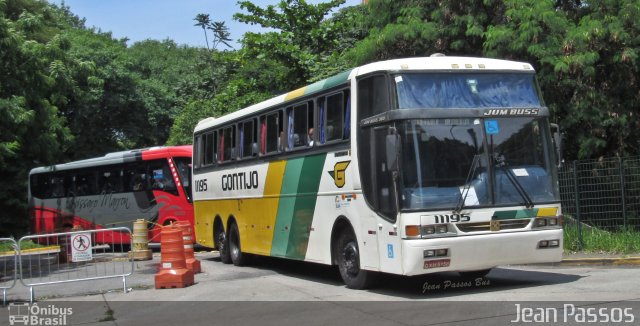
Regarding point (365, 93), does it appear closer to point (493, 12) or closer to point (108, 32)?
point (493, 12)

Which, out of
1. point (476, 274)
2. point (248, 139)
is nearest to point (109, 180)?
point (248, 139)

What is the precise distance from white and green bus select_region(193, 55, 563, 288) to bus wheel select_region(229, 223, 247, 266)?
4.67m

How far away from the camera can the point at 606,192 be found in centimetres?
1548

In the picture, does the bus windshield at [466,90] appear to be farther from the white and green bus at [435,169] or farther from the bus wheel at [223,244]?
the bus wheel at [223,244]

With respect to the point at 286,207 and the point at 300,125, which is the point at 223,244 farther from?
the point at 300,125

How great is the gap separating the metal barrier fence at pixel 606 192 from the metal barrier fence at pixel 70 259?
979 cm

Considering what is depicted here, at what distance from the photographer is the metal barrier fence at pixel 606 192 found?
50.2 ft

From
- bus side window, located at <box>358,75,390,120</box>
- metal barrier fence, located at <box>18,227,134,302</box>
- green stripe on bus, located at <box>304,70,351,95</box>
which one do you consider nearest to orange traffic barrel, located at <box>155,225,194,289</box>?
metal barrier fence, located at <box>18,227,134,302</box>

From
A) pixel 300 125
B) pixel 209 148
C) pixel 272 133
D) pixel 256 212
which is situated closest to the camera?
pixel 300 125

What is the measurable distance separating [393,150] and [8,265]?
25.3ft

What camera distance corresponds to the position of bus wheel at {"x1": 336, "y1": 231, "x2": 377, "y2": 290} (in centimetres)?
1107

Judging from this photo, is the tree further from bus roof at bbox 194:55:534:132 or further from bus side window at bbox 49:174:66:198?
bus roof at bbox 194:55:534:132

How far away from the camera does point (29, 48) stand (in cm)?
1716

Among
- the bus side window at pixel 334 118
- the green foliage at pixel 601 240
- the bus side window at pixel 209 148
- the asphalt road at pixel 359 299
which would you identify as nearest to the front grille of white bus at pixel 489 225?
the asphalt road at pixel 359 299
